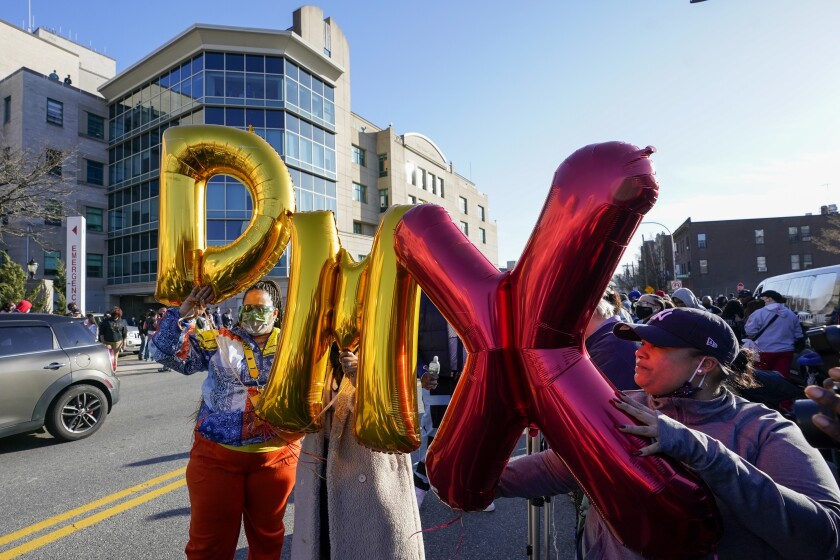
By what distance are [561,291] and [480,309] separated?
217mm

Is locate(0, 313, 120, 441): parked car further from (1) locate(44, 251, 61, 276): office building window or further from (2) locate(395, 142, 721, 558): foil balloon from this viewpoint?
(1) locate(44, 251, 61, 276): office building window

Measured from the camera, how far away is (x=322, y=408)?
191 centimetres

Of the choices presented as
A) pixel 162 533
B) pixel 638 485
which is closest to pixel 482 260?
pixel 638 485

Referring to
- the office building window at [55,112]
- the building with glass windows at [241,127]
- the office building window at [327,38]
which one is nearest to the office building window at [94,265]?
the building with glass windows at [241,127]

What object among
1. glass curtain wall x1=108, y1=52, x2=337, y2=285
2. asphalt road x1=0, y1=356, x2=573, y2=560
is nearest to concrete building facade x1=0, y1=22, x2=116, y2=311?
glass curtain wall x1=108, y1=52, x2=337, y2=285

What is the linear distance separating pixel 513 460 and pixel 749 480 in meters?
0.71

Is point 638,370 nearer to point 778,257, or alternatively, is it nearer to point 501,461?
point 501,461

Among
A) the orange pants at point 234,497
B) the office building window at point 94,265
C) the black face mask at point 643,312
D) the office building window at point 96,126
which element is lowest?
the orange pants at point 234,497

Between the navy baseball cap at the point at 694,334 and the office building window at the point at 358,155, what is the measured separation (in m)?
36.2

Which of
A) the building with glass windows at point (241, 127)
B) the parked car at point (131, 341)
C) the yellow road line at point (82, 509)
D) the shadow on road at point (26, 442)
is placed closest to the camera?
the yellow road line at point (82, 509)

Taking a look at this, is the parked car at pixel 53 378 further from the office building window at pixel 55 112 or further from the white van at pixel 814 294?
the office building window at pixel 55 112

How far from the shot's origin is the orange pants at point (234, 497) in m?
2.25

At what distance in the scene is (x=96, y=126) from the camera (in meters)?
32.3

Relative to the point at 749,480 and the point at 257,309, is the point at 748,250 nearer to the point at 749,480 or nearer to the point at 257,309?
the point at 257,309
